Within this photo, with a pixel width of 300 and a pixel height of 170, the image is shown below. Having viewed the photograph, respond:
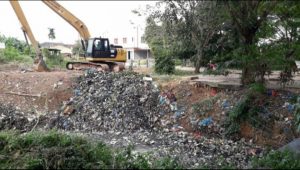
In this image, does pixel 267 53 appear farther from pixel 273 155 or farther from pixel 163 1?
pixel 163 1

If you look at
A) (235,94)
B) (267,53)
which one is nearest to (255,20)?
(267,53)

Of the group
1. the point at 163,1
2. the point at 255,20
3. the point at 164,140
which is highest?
the point at 163,1

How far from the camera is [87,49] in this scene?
58.2ft

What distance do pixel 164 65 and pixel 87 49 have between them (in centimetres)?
367

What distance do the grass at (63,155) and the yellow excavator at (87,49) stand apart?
10672 millimetres

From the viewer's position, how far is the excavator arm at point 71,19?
58.7 ft

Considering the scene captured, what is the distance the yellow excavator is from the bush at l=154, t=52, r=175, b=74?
165 cm

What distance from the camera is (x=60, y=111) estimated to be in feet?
40.5

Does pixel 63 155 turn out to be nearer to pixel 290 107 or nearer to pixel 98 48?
pixel 290 107

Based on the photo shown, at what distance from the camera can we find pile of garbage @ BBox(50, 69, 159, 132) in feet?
35.8

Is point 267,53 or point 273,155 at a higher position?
point 267,53

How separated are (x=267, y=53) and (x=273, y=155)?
10.9ft

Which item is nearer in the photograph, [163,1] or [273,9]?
[273,9]

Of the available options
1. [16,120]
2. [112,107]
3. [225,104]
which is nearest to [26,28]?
[16,120]
